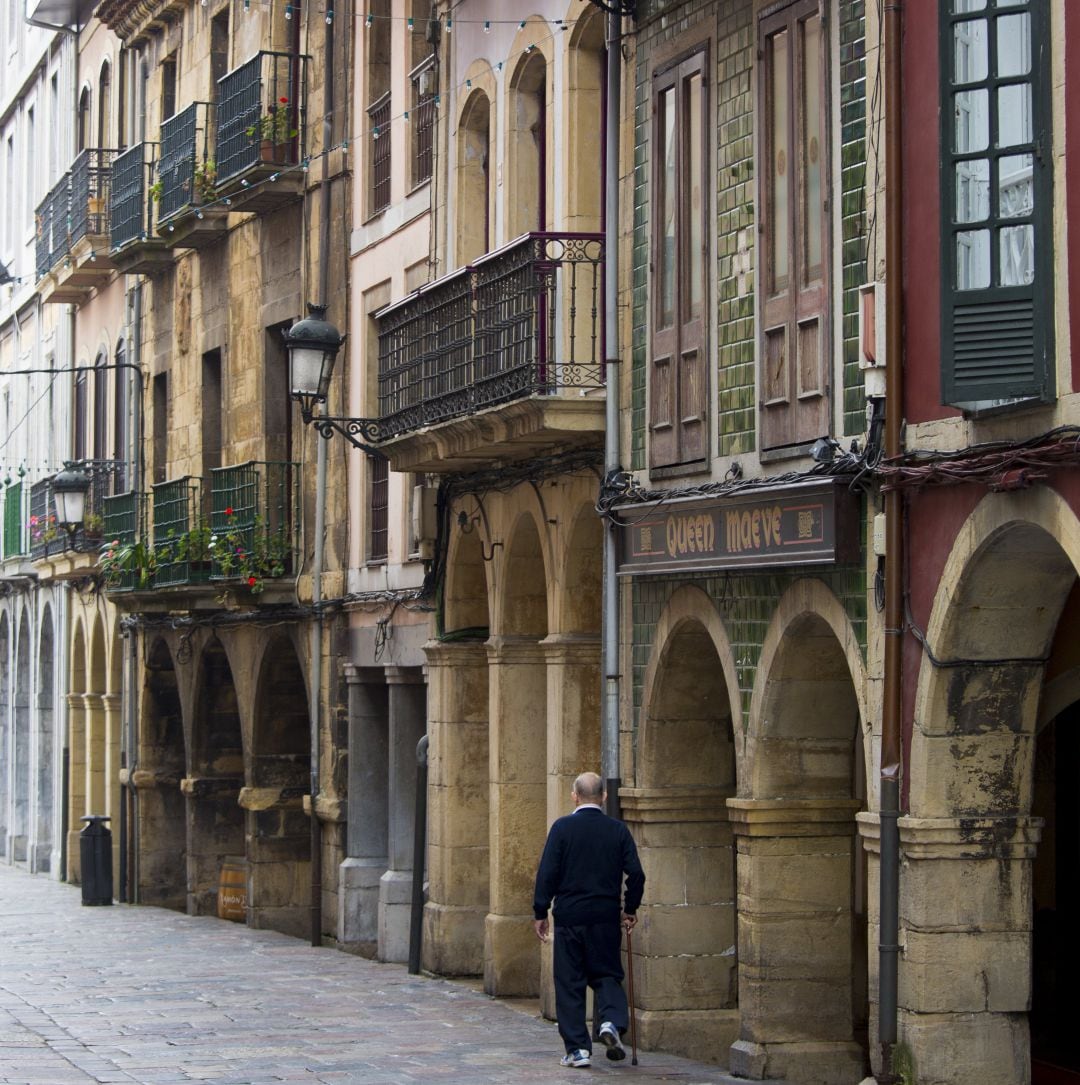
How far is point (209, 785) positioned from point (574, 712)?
12144 mm

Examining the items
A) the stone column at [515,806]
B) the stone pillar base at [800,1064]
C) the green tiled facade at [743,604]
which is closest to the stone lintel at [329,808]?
the stone column at [515,806]

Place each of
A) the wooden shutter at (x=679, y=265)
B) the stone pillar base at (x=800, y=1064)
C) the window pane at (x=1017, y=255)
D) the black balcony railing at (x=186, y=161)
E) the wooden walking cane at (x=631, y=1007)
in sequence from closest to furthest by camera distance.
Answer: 1. the window pane at (x=1017, y=255)
2. the stone pillar base at (x=800, y=1064)
3. the wooden walking cane at (x=631, y=1007)
4. the wooden shutter at (x=679, y=265)
5. the black balcony railing at (x=186, y=161)

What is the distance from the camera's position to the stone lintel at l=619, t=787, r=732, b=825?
15984 millimetres

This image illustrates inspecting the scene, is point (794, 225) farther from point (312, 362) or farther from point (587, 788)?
point (312, 362)

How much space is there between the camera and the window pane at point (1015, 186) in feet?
37.4

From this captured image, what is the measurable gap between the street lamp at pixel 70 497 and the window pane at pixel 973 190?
21.8 metres

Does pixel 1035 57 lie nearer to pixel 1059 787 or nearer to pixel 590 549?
pixel 1059 787

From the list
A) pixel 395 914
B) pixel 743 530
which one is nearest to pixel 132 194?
pixel 395 914

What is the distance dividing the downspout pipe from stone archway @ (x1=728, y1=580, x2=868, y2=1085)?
35.2 feet

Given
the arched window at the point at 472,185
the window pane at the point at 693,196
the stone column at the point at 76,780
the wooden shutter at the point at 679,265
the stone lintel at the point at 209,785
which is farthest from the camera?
the stone column at the point at 76,780

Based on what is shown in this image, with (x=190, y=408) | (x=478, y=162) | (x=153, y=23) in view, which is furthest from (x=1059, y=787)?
(x=153, y=23)

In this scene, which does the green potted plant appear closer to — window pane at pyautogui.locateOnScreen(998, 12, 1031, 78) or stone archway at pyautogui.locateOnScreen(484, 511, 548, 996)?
stone archway at pyautogui.locateOnScreen(484, 511, 548, 996)

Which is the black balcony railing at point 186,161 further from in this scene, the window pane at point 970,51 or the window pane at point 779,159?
the window pane at point 970,51

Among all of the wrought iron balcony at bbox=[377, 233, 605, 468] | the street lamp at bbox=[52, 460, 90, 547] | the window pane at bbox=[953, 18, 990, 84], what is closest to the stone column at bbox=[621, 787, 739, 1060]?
the wrought iron balcony at bbox=[377, 233, 605, 468]
